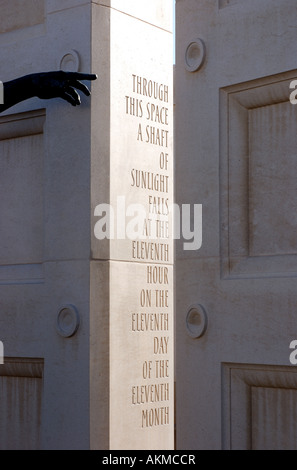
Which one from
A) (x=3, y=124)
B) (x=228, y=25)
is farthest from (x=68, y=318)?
(x=228, y=25)

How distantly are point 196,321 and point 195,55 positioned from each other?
1.88 m

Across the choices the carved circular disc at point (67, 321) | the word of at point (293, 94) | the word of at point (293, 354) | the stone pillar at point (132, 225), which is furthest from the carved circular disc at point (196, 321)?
the word of at point (293, 94)

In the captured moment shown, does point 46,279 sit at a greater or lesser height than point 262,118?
lesser

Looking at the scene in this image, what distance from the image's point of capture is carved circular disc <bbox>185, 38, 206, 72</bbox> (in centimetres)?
592

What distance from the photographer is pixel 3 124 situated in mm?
6305

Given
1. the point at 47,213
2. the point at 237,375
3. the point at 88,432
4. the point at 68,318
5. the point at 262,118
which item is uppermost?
the point at 262,118

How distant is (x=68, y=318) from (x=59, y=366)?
34cm

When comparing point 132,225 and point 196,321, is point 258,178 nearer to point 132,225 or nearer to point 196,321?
point 132,225

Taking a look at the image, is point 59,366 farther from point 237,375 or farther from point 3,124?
point 3,124

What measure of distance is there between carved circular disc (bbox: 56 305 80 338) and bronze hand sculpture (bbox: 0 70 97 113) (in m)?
1.37

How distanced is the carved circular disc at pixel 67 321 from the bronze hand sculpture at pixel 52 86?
4.50 feet

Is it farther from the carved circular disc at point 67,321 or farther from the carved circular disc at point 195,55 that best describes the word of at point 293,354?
the carved circular disc at point 195,55

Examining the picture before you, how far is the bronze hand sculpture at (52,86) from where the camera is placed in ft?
18.1

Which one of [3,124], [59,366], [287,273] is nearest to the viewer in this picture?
[287,273]
